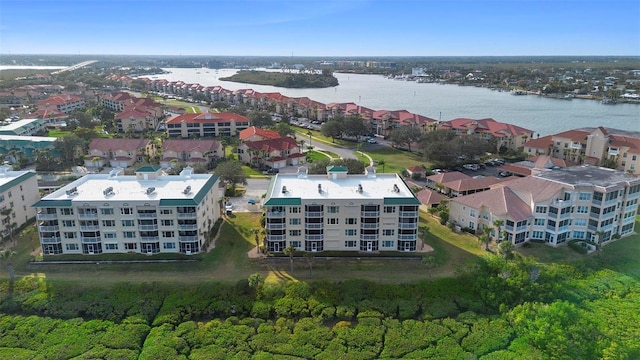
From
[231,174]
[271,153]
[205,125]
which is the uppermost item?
[205,125]

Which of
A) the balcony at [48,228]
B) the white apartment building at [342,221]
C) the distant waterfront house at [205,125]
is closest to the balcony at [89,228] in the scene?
the balcony at [48,228]

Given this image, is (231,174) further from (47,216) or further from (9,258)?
(9,258)

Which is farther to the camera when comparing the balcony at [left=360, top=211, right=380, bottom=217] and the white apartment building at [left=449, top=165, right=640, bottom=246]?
the white apartment building at [left=449, top=165, right=640, bottom=246]

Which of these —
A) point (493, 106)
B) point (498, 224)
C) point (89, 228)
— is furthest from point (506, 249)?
point (493, 106)

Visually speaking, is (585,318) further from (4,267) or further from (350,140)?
(350,140)

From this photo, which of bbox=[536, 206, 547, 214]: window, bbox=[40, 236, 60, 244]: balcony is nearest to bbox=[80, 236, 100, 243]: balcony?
bbox=[40, 236, 60, 244]: balcony

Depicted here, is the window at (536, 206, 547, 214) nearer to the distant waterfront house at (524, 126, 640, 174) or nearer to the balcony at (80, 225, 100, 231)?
the distant waterfront house at (524, 126, 640, 174)
